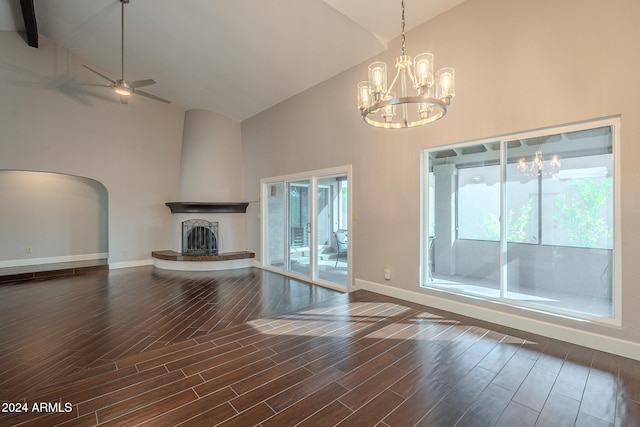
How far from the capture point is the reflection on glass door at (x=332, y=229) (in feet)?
17.3

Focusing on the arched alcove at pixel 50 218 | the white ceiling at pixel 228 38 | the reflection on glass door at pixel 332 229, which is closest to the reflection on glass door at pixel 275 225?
the reflection on glass door at pixel 332 229

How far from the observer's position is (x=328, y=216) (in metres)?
5.64

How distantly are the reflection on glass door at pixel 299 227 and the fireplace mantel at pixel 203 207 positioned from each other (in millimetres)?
1709

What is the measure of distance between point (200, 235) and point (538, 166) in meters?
6.80

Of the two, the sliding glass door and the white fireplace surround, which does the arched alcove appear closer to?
the white fireplace surround

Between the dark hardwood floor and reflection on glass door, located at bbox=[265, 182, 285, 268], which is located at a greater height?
reflection on glass door, located at bbox=[265, 182, 285, 268]

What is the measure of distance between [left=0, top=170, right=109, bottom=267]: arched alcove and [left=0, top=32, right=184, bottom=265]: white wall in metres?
0.36

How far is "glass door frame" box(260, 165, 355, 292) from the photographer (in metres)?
4.95

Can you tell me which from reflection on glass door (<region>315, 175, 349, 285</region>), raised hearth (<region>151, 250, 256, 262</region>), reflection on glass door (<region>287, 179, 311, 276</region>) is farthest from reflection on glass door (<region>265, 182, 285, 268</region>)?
reflection on glass door (<region>315, 175, 349, 285</region>)

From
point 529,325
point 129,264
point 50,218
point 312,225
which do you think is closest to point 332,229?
point 312,225

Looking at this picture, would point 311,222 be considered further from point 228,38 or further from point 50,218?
point 50,218

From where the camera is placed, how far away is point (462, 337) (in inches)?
116

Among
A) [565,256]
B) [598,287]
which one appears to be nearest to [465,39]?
[565,256]

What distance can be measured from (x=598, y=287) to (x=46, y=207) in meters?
9.97
